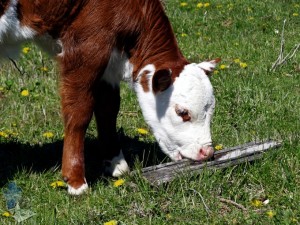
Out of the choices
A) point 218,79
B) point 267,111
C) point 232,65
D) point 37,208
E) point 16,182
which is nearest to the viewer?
point 37,208

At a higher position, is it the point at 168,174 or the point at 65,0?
the point at 65,0

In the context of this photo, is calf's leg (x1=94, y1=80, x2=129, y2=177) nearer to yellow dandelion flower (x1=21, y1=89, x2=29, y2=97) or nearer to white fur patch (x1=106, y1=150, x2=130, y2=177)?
white fur patch (x1=106, y1=150, x2=130, y2=177)

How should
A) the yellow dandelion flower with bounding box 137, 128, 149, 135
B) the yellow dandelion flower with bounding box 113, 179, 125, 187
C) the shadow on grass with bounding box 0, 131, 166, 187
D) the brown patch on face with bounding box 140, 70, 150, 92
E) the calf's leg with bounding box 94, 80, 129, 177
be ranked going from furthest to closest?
the yellow dandelion flower with bounding box 137, 128, 149, 135 → the calf's leg with bounding box 94, 80, 129, 177 → the shadow on grass with bounding box 0, 131, 166, 187 → the brown patch on face with bounding box 140, 70, 150, 92 → the yellow dandelion flower with bounding box 113, 179, 125, 187

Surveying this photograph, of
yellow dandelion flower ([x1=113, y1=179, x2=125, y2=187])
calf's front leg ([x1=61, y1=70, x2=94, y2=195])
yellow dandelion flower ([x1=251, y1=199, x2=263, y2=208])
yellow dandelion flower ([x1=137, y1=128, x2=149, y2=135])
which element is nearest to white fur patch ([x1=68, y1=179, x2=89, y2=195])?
calf's front leg ([x1=61, y1=70, x2=94, y2=195])

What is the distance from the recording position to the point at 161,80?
533cm

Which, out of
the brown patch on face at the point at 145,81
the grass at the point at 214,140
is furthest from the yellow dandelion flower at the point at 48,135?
the brown patch on face at the point at 145,81

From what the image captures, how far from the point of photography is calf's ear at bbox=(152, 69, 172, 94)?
5289 millimetres

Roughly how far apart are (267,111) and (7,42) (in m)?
2.61

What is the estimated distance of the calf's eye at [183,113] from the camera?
535cm

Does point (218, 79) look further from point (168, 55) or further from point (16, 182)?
point (16, 182)

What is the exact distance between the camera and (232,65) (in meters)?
8.48

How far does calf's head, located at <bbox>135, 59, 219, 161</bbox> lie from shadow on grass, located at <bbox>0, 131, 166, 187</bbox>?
1.19 feet

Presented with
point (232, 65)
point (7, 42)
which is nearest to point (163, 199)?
point (7, 42)

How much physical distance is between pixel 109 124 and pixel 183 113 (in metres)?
0.85
